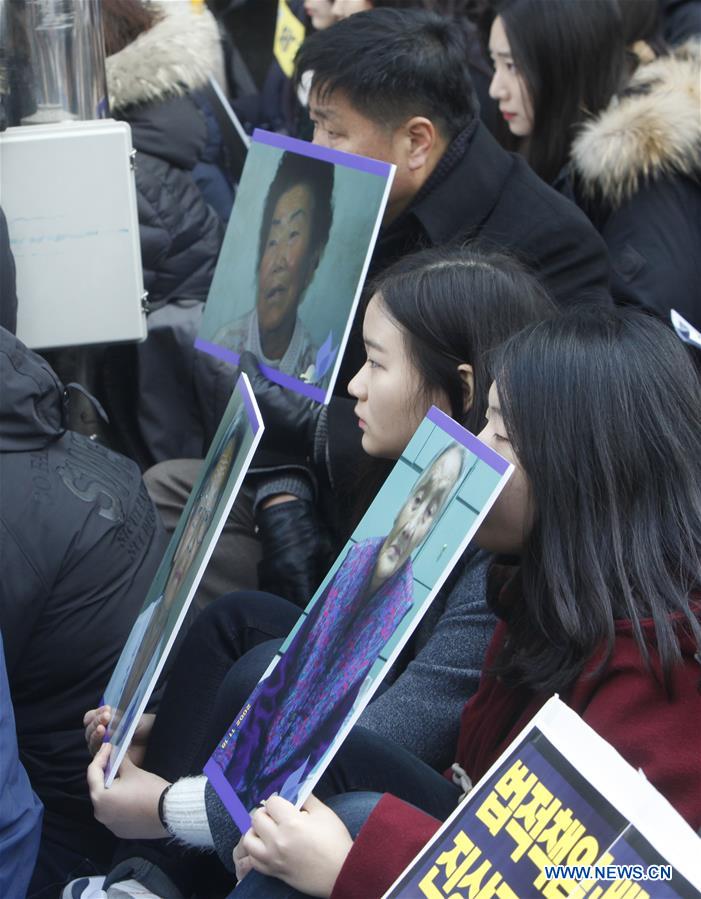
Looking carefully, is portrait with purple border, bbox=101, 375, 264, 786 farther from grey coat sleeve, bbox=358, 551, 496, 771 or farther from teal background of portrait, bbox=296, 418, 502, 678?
grey coat sleeve, bbox=358, 551, 496, 771

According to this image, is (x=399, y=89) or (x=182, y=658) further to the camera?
(x=399, y=89)

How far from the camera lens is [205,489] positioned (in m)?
1.70

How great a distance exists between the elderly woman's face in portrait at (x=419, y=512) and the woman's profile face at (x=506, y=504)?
0.16 metres

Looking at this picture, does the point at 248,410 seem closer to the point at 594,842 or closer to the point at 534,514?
the point at 534,514

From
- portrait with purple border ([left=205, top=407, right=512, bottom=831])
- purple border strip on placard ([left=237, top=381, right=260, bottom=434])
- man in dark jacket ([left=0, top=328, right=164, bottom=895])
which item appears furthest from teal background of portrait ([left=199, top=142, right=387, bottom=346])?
portrait with purple border ([left=205, top=407, right=512, bottom=831])

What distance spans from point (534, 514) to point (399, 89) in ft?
4.48

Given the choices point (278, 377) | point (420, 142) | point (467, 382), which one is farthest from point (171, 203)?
point (467, 382)

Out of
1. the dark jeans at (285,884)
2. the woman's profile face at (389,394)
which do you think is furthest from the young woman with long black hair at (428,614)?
the dark jeans at (285,884)

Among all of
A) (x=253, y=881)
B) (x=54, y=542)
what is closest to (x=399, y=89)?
(x=54, y=542)

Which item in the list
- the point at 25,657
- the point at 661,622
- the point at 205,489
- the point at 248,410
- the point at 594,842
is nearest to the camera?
the point at 594,842

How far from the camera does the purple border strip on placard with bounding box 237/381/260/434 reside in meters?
1.45

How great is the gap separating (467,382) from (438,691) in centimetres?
47

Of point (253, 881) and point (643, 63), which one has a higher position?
point (643, 63)

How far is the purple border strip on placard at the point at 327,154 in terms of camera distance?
2.11m
